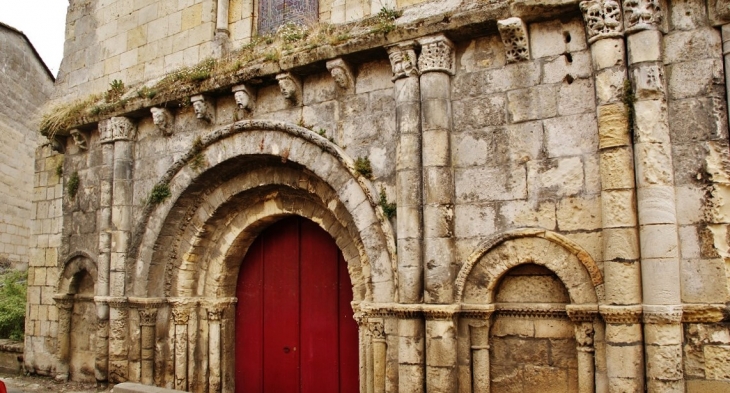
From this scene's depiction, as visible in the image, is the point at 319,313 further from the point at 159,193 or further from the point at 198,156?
the point at 159,193

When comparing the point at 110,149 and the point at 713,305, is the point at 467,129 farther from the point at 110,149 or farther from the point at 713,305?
the point at 110,149

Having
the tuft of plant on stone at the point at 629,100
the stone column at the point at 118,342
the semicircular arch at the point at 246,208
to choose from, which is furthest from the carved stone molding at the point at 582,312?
the stone column at the point at 118,342

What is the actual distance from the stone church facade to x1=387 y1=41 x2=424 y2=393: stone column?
2cm

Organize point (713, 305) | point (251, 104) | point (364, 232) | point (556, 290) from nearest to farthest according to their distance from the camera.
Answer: point (713, 305) → point (556, 290) → point (364, 232) → point (251, 104)

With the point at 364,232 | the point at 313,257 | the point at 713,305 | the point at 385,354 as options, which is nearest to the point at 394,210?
the point at 364,232

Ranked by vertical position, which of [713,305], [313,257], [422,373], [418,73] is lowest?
[422,373]

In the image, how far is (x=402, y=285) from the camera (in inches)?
201

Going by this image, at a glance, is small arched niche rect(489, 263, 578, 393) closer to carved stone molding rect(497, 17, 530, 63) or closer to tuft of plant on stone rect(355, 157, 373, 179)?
tuft of plant on stone rect(355, 157, 373, 179)

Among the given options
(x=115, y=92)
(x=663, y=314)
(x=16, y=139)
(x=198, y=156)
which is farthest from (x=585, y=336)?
(x=16, y=139)

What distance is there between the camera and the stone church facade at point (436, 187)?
4285 mm

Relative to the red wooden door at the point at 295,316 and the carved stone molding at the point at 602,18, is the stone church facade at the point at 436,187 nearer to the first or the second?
the carved stone molding at the point at 602,18

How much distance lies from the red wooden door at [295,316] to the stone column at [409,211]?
4.25 ft

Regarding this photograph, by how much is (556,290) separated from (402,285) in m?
1.21

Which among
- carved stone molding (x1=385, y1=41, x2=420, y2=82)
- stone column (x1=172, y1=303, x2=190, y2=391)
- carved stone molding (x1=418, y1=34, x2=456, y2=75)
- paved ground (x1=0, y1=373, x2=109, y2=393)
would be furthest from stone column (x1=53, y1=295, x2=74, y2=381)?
carved stone molding (x1=418, y1=34, x2=456, y2=75)
